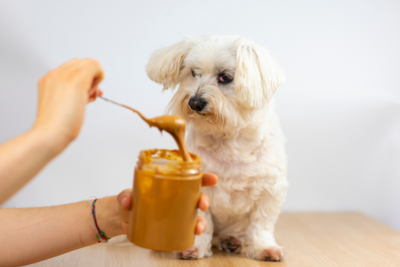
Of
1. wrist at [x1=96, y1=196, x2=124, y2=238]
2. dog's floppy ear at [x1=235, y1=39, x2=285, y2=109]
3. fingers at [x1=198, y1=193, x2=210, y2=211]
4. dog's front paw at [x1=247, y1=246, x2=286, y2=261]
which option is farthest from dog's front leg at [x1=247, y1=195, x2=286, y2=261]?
fingers at [x1=198, y1=193, x2=210, y2=211]

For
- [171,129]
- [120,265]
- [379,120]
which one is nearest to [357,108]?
[379,120]

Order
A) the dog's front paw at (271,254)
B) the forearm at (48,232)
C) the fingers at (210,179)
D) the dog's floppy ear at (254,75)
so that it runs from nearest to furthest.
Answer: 1. the fingers at (210,179)
2. the forearm at (48,232)
3. the dog's floppy ear at (254,75)
4. the dog's front paw at (271,254)

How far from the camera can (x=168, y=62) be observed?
1347 millimetres

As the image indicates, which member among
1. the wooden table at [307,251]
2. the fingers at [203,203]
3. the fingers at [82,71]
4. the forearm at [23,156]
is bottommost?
the wooden table at [307,251]

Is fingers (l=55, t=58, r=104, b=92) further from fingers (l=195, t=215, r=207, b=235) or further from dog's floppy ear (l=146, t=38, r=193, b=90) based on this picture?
dog's floppy ear (l=146, t=38, r=193, b=90)

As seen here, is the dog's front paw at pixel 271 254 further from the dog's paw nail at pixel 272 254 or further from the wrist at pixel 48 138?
the wrist at pixel 48 138

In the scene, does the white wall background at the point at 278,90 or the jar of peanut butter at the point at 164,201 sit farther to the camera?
the white wall background at the point at 278,90

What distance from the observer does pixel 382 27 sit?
2041 millimetres

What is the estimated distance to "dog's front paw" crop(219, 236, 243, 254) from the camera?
140 cm

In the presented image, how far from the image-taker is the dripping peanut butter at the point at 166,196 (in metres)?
0.69

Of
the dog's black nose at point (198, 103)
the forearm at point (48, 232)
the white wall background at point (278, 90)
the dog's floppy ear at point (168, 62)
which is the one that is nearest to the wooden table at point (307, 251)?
the forearm at point (48, 232)

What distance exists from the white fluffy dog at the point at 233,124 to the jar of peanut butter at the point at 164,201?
0.55 meters

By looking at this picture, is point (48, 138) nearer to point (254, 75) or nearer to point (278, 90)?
point (254, 75)

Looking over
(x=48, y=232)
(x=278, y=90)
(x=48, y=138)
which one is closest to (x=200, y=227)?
(x=48, y=138)
